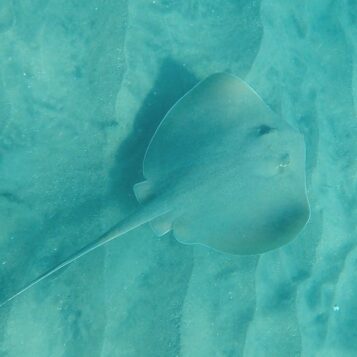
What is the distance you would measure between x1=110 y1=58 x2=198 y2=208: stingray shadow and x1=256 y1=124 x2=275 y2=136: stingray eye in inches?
37.2

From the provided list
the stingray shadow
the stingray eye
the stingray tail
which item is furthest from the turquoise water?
the stingray eye

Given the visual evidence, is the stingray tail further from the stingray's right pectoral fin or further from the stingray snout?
the stingray snout

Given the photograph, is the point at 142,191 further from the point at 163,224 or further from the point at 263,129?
the point at 263,129

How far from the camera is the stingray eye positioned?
3.44 meters

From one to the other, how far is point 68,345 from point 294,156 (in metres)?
2.63

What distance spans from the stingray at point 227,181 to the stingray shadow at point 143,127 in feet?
1.01

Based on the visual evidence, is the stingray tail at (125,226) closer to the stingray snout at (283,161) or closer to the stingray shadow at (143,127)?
the stingray shadow at (143,127)

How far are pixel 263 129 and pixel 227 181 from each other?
60 cm

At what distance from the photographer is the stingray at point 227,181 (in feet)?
10.9

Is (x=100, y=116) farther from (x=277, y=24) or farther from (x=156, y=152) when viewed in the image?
(x=277, y=24)

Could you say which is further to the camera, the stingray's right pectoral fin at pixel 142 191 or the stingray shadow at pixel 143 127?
the stingray shadow at pixel 143 127

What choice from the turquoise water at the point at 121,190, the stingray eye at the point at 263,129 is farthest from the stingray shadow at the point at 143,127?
the stingray eye at the point at 263,129

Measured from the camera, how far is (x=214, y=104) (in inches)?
139

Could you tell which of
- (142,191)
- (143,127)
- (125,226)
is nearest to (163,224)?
(142,191)
